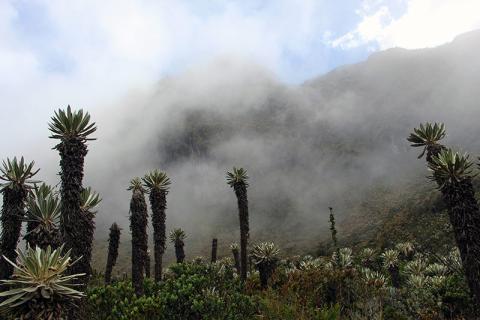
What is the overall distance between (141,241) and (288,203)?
349ft

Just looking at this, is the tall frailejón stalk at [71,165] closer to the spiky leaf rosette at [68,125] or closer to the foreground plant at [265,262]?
the spiky leaf rosette at [68,125]

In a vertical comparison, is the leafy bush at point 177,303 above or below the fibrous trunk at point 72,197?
below

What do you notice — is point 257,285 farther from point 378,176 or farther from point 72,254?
point 378,176

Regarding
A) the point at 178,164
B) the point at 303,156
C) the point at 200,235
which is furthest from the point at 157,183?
the point at 178,164

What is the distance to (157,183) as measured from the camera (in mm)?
26672

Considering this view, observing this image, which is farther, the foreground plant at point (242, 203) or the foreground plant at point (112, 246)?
the foreground plant at point (112, 246)

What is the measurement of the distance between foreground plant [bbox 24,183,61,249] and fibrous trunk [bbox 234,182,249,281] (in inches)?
526

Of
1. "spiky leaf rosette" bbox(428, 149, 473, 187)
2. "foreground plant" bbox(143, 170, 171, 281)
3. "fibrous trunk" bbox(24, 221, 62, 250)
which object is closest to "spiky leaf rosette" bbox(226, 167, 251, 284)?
"foreground plant" bbox(143, 170, 171, 281)

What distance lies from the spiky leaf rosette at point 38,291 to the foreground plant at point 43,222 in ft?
18.9

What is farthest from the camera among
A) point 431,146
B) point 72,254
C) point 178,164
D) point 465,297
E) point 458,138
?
point 178,164

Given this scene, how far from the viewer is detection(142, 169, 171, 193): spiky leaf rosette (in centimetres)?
2653

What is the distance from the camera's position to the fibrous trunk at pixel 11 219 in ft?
53.5

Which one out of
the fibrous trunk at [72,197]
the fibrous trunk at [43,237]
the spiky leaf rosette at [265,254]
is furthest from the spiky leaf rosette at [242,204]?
the fibrous trunk at [43,237]

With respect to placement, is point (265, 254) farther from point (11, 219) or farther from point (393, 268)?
point (393, 268)
